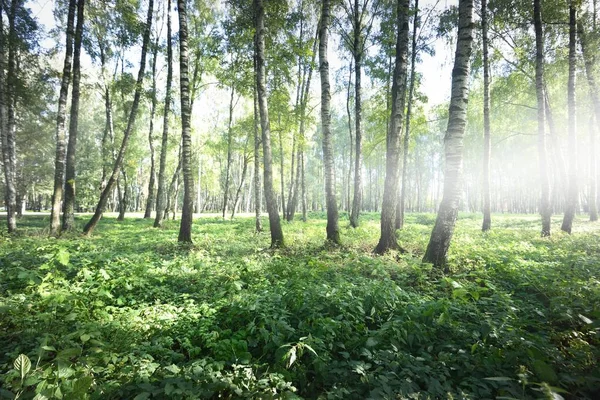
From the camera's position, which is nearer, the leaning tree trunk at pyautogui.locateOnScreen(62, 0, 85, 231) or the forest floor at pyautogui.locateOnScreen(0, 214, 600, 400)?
the forest floor at pyautogui.locateOnScreen(0, 214, 600, 400)

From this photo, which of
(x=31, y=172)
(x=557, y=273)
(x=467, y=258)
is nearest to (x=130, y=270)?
(x=467, y=258)

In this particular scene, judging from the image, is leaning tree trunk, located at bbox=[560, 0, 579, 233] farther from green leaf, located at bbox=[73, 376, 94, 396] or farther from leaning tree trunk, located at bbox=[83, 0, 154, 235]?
leaning tree trunk, located at bbox=[83, 0, 154, 235]

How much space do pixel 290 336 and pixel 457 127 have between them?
5993mm

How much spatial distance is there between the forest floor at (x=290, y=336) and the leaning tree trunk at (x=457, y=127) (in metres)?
1.33

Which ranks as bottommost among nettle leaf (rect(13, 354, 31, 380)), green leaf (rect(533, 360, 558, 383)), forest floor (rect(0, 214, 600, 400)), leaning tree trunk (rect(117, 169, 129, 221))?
forest floor (rect(0, 214, 600, 400))

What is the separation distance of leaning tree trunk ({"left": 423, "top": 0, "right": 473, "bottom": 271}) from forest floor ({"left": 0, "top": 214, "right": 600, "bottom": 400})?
1330 millimetres

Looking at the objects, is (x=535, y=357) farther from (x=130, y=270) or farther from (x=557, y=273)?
(x=130, y=270)

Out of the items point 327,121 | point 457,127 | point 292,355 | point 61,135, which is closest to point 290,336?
point 292,355

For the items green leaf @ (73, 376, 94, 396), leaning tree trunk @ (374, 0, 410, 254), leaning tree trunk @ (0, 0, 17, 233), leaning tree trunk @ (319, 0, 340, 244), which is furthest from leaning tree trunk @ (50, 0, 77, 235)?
leaning tree trunk @ (374, 0, 410, 254)

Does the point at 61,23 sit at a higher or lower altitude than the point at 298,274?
higher

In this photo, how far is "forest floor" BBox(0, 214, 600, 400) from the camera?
236cm

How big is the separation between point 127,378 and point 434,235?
664 cm

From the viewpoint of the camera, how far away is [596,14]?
14797mm

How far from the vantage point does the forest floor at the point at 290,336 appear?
236 cm
